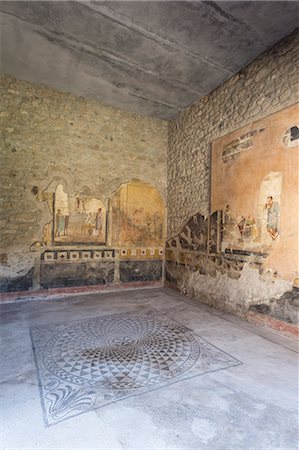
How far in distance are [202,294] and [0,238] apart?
387cm

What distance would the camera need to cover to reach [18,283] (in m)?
4.72

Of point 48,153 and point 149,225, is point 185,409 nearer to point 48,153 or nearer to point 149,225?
point 149,225

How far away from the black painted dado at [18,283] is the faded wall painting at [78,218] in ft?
2.72

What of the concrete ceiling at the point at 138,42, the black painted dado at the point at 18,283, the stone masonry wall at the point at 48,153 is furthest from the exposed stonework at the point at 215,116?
the black painted dado at the point at 18,283

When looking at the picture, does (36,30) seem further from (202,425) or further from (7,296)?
(202,425)

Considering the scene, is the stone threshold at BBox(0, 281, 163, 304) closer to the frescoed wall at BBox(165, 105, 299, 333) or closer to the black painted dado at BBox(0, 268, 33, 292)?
the black painted dado at BBox(0, 268, 33, 292)

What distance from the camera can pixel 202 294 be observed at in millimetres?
4867

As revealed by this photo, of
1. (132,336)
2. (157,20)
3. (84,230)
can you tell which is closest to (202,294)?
(132,336)

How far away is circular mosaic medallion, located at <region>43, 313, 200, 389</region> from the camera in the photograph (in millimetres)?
2305

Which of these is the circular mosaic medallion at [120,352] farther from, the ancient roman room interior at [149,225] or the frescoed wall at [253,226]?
the frescoed wall at [253,226]

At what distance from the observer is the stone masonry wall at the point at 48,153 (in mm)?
4703

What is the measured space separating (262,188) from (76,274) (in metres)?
3.83

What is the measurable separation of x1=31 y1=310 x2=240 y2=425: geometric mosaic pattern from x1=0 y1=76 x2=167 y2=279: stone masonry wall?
2081 millimetres

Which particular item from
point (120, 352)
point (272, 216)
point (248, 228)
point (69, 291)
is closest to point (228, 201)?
point (248, 228)
